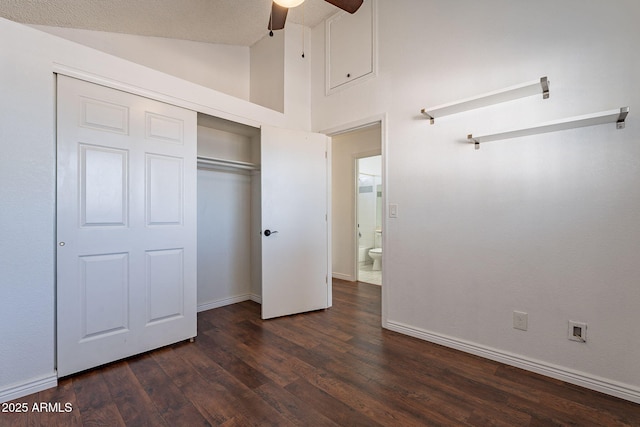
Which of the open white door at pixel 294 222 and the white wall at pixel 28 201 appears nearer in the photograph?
the white wall at pixel 28 201

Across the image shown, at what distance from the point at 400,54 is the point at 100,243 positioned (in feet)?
9.51

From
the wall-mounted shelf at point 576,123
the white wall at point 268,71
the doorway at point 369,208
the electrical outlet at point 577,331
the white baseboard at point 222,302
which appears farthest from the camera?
the doorway at point 369,208

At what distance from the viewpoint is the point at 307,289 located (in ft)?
10.3

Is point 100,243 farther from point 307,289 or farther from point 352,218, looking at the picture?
point 352,218

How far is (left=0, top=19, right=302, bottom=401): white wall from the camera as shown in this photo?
5.41 ft

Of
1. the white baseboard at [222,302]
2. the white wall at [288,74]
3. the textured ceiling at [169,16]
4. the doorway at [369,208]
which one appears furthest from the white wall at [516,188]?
the doorway at [369,208]

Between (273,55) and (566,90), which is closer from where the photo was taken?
(566,90)

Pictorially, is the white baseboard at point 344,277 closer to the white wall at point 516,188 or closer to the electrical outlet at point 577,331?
the white wall at point 516,188

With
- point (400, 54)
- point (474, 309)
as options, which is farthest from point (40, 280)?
point (400, 54)

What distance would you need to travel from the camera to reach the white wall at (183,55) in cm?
259

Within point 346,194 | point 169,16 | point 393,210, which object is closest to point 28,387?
point 393,210

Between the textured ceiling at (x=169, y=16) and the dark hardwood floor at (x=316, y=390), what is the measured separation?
2.72 meters

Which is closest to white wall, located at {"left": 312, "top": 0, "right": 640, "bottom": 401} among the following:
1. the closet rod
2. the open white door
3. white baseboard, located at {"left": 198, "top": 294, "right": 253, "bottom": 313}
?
the open white door

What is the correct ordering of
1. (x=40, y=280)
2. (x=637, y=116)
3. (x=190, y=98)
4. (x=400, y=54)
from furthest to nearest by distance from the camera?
(x=400, y=54) < (x=190, y=98) < (x=40, y=280) < (x=637, y=116)
